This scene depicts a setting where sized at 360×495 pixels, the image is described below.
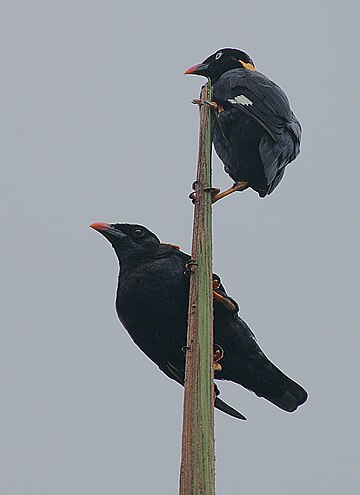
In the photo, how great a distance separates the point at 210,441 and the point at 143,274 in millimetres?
1850

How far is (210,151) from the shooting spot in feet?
9.60

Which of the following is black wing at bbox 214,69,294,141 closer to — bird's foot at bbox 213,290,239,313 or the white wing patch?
the white wing patch

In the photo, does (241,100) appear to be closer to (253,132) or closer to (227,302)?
(253,132)

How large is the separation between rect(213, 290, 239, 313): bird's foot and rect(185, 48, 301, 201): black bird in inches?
24.4

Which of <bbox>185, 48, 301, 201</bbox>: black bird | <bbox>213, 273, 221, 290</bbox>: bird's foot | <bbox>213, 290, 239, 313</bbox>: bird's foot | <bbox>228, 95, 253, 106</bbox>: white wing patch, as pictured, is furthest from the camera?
<bbox>228, 95, 253, 106</bbox>: white wing patch

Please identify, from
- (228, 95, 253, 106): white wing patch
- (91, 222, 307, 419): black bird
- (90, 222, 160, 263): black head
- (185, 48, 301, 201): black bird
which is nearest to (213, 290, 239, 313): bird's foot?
(91, 222, 307, 419): black bird

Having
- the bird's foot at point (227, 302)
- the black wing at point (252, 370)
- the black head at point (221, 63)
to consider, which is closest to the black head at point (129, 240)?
the bird's foot at point (227, 302)

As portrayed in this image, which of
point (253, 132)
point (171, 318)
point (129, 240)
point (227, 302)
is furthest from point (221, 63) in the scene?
point (171, 318)

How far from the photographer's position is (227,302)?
4.00m

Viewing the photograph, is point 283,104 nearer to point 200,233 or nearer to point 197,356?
point 200,233

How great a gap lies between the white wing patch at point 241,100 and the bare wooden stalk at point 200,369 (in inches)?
72.9

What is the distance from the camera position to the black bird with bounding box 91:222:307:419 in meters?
3.87

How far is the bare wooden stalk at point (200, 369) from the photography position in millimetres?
2145

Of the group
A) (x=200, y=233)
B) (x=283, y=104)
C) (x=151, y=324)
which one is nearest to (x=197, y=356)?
(x=200, y=233)
